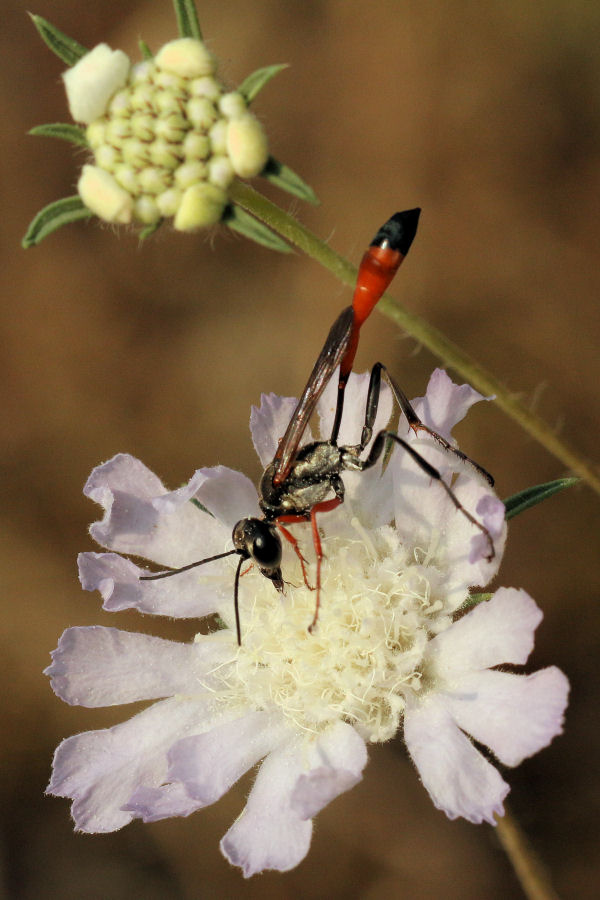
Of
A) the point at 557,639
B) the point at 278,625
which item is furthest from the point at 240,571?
the point at 557,639

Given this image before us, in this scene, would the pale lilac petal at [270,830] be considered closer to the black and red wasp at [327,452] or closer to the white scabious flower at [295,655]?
the white scabious flower at [295,655]

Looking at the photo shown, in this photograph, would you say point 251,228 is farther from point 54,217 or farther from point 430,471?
point 430,471

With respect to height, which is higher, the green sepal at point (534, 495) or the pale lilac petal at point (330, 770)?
the green sepal at point (534, 495)

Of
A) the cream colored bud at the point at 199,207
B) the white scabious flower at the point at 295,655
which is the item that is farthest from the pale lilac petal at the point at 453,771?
the cream colored bud at the point at 199,207

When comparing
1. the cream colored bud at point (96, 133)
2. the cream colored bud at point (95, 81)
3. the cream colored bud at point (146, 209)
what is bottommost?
the cream colored bud at point (146, 209)

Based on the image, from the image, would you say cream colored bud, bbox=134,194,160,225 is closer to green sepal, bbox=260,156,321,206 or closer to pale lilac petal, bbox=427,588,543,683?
green sepal, bbox=260,156,321,206

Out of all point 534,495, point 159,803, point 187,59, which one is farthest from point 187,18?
point 159,803
